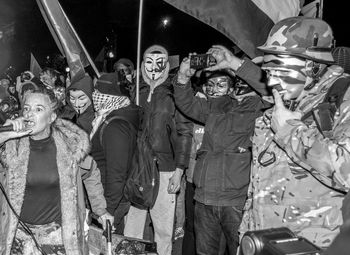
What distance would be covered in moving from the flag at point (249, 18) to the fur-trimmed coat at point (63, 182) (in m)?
1.79

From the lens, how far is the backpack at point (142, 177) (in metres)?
5.30

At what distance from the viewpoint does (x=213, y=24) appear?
4.79 m

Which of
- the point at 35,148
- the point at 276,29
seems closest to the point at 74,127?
the point at 35,148

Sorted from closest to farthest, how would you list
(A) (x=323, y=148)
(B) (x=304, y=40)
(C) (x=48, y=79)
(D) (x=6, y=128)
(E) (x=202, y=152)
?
(A) (x=323, y=148)
(B) (x=304, y=40)
(D) (x=6, y=128)
(E) (x=202, y=152)
(C) (x=48, y=79)

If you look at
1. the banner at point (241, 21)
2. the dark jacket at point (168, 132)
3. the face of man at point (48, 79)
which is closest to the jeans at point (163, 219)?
the dark jacket at point (168, 132)

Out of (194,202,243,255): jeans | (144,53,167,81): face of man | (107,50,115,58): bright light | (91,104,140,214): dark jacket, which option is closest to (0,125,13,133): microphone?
(91,104,140,214): dark jacket

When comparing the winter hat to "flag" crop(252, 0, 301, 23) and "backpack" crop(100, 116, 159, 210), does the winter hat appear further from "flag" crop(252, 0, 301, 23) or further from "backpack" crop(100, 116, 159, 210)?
"flag" crop(252, 0, 301, 23)

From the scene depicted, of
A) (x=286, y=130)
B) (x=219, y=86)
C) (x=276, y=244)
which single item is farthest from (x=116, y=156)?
(x=276, y=244)

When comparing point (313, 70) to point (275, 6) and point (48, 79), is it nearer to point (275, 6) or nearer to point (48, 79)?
point (275, 6)

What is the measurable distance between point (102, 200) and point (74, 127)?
778mm

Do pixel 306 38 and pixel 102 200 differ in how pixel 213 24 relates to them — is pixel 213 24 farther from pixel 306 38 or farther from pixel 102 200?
pixel 102 200

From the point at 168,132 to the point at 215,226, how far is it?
4.79ft

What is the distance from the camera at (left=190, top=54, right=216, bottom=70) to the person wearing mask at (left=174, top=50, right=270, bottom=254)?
0.16 m

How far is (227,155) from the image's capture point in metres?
4.97
